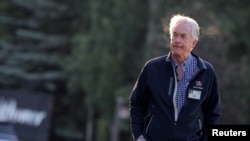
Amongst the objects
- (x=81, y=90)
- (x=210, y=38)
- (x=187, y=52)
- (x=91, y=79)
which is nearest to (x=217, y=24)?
(x=210, y=38)

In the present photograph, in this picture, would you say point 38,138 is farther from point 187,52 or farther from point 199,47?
point 187,52

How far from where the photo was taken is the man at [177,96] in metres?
6.55

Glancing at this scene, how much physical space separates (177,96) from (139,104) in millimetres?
372

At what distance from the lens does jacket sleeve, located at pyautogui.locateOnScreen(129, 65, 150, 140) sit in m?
6.75

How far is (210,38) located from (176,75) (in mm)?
29828

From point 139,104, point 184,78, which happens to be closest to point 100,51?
point 139,104

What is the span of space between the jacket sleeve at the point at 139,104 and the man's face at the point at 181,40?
29cm

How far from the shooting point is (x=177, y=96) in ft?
21.6

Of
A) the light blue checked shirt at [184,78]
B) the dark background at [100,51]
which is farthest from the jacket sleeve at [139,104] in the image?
the dark background at [100,51]

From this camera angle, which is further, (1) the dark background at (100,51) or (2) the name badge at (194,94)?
(1) the dark background at (100,51)

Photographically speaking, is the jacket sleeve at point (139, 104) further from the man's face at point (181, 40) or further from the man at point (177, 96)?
the man's face at point (181, 40)

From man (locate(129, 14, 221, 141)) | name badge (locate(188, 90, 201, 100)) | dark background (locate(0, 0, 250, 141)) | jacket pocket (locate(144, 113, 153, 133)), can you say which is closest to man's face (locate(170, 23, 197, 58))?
man (locate(129, 14, 221, 141))

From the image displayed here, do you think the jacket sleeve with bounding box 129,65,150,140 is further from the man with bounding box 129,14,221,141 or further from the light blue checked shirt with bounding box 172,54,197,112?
the light blue checked shirt with bounding box 172,54,197,112

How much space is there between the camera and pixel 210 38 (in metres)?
36.3
